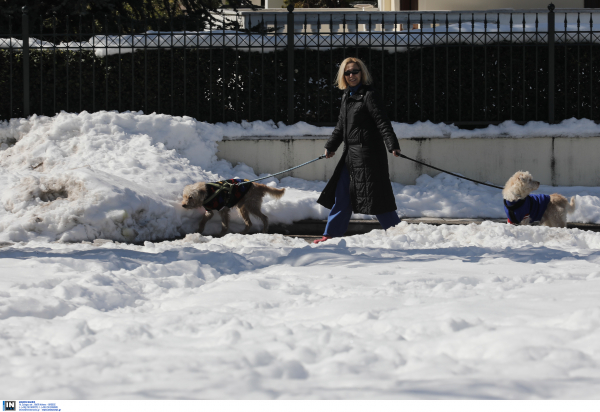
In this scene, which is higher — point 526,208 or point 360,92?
point 360,92

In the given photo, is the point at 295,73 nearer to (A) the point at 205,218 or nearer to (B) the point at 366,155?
(A) the point at 205,218

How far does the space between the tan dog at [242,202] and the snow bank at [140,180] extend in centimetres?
27

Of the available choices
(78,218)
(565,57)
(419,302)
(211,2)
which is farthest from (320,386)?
(211,2)

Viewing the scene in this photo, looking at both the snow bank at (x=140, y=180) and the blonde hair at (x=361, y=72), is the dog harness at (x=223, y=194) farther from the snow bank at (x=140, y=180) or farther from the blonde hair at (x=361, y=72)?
the blonde hair at (x=361, y=72)

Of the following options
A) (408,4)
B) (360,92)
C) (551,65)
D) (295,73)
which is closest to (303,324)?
(360,92)

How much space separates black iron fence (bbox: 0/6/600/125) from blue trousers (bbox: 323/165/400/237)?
13.5ft

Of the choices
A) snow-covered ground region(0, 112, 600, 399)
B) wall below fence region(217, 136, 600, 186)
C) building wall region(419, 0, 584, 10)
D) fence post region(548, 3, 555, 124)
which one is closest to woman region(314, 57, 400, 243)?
snow-covered ground region(0, 112, 600, 399)

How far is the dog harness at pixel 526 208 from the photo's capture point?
23.5ft

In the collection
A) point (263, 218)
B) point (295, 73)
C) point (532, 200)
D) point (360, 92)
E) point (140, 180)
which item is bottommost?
point (263, 218)

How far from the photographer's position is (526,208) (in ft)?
23.5

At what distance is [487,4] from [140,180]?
11.4 m

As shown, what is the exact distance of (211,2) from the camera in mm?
13875

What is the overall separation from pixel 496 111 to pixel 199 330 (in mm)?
9006

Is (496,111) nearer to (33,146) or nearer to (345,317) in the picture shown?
(33,146)
